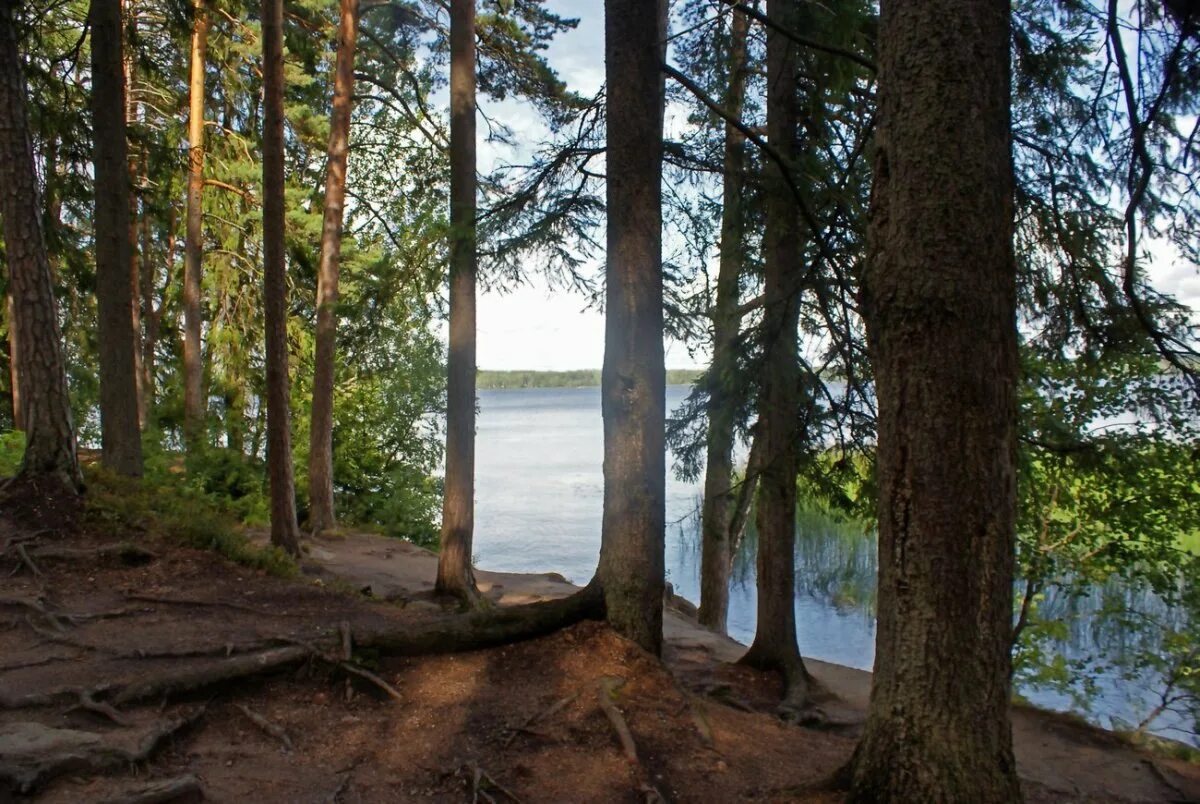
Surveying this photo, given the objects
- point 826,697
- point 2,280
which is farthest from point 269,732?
point 2,280

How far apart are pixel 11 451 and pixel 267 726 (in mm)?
9538

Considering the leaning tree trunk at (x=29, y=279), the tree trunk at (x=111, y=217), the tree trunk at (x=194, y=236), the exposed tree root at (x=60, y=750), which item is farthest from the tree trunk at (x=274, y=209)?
the tree trunk at (x=194, y=236)

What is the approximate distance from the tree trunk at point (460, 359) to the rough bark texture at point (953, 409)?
7204 mm

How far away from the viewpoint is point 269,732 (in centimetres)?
455

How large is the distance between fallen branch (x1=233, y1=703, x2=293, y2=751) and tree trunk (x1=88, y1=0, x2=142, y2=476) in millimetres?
5475

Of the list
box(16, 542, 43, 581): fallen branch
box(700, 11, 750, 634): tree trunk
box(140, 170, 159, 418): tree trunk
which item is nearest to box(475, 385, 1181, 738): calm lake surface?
box(700, 11, 750, 634): tree trunk

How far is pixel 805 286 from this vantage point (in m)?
6.71

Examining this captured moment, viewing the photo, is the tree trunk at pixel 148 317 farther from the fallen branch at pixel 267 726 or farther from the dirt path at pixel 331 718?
the fallen branch at pixel 267 726

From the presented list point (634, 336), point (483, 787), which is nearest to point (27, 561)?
point (483, 787)

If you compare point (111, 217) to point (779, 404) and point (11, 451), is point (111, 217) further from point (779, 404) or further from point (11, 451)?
point (779, 404)

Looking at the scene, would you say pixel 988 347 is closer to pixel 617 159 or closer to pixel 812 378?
pixel 617 159

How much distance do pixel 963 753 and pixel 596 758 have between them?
193 cm

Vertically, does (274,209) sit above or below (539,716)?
above

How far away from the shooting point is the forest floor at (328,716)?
406cm
